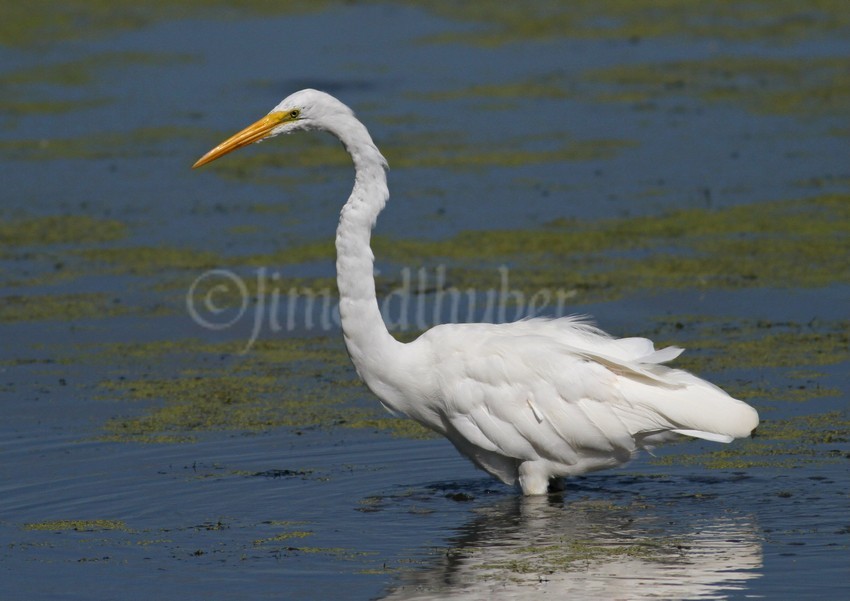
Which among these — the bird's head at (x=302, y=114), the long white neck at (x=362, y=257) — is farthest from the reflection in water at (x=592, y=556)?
the bird's head at (x=302, y=114)

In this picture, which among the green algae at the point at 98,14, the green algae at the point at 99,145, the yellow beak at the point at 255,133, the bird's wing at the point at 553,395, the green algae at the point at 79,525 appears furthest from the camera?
the green algae at the point at 98,14

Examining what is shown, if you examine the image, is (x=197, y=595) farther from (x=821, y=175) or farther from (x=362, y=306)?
(x=821, y=175)

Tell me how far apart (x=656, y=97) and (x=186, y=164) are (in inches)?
220

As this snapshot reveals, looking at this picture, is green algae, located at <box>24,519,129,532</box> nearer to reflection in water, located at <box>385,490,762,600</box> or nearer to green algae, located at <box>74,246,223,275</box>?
reflection in water, located at <box>385,490,762,600</box>

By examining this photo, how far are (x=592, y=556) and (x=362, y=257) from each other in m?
1.95

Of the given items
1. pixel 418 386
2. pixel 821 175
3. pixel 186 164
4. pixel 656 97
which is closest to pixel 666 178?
pixel 821 175

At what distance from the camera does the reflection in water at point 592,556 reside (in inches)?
242

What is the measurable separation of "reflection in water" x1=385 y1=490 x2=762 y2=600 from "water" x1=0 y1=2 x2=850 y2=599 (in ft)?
0.07

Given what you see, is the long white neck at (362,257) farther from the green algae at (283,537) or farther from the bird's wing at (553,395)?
the green algae at (283,537)

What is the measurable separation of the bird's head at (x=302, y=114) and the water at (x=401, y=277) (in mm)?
1837

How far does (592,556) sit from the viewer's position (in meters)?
6.56

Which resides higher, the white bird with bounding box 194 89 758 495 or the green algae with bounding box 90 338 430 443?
the white bird with bounding box 194 89 758 495

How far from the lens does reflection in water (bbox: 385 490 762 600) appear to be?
6.14 m

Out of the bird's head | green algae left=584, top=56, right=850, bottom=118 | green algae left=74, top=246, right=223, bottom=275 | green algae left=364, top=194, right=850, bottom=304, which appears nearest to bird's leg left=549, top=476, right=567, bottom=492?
the bird's head
